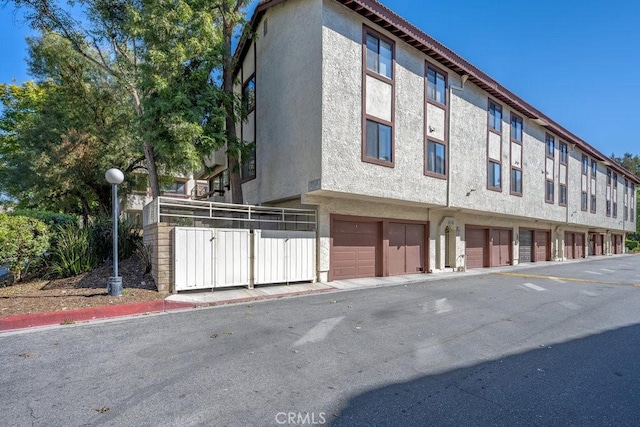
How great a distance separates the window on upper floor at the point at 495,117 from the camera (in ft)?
59.6

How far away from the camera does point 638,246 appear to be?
160 ft

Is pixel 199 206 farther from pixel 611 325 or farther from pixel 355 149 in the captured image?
pixel 611 325

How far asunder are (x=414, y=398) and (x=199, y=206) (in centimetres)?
808

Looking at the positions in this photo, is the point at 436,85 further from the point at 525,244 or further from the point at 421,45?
the point at 525,244

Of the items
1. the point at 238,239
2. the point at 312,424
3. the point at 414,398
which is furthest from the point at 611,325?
the point at 238,239

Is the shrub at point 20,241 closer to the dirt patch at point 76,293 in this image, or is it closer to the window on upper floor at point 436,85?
the dirt patch at point 76,293

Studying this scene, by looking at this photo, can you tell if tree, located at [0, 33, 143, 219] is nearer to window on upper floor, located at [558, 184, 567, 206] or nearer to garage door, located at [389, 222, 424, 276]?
garage door, located at [389, 222, 424, 276]

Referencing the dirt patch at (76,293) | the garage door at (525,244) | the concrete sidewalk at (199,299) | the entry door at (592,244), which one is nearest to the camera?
the concrete sidewalk at (199,299)

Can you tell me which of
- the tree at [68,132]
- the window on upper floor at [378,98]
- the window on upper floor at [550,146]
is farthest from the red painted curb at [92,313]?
the window on upper floor at [550,146]

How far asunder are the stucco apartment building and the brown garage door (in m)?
0.10

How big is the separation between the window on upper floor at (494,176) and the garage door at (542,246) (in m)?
9.38

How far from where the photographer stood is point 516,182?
1991 cm

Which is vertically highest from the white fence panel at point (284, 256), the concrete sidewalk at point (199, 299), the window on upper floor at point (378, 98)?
the window on upper floor at point (378, 98)

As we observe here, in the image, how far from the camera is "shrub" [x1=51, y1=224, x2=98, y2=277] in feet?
34.4
